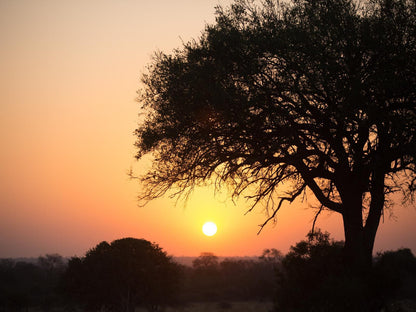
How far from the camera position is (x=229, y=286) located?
79.4 metres

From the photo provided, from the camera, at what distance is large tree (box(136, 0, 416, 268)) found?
15656mm

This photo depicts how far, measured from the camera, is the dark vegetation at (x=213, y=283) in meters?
16.9

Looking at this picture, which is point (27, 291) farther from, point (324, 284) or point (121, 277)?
point (324, 284)

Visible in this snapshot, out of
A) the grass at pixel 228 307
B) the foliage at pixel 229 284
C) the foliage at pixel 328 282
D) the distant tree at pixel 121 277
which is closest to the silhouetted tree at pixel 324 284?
the foliage at pixel 328 282

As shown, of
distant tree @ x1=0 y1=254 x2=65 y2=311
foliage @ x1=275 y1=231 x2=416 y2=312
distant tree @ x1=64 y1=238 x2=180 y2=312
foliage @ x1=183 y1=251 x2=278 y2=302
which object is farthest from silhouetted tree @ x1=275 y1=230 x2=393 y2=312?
foliage @ x1=183 y1=251 x2=278 y2=302

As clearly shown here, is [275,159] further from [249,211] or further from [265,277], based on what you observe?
[265,277]

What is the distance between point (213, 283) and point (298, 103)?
70478mm

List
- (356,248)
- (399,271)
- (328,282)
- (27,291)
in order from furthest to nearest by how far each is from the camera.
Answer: (27,291)
(399,271)
(356,248)
(328,282)

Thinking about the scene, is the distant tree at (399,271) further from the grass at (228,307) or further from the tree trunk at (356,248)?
the grass at (228,307)

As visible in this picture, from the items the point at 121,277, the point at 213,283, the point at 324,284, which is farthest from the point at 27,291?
the point at 324,284

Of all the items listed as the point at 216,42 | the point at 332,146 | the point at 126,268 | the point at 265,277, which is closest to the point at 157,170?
the point at 216,42

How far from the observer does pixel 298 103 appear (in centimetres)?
1686

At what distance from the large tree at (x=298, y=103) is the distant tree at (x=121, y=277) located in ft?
60.9

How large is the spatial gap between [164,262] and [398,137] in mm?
25679
